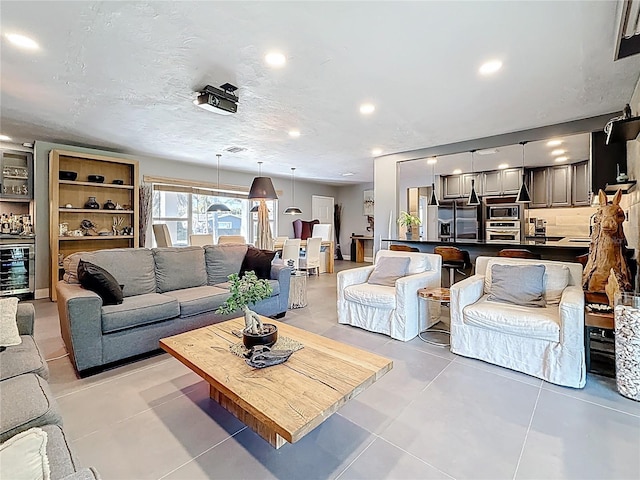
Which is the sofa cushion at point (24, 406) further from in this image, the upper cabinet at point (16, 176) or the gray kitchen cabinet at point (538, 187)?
the gray kitchen cabinet at point (538, 187)

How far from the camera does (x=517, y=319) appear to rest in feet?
8.09

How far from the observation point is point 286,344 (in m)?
2.03

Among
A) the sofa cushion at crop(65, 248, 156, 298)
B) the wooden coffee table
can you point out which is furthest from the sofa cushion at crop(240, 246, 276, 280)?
the wooden coffee table

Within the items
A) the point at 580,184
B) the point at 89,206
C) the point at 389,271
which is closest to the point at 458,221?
the point at 580,184

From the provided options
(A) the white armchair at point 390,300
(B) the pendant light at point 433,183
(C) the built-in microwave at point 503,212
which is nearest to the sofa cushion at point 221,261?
(A) the white armchair at point 390,300

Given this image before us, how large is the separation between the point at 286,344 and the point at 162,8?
2181mm

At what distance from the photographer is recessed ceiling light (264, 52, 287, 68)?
2352mm

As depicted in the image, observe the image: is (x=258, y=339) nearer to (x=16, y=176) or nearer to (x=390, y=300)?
(x=390, y=300)

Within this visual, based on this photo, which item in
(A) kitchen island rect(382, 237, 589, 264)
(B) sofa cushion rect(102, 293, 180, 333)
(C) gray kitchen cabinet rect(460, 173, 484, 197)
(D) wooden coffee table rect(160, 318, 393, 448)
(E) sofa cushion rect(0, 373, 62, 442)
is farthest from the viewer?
(C) gray kitchen cabinet rect(460, 173, 484, 197)

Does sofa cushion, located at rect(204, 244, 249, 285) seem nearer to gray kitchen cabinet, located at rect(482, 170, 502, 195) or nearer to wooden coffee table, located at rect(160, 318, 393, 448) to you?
wooden coffee table, located at rect(160, 318, 393, 448)

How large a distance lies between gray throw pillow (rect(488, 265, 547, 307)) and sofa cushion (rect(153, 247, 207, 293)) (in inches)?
124

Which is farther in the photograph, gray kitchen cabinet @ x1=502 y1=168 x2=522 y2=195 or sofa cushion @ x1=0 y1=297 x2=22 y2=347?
gray kitchen cabinet @ x1=502 y1=168 x2=522 y2=195

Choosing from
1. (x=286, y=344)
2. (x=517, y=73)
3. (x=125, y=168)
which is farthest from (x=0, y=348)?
(x=125, y=168)

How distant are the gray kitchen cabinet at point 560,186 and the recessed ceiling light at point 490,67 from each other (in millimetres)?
4951
